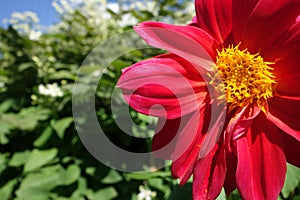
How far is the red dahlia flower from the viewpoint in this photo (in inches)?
16.8

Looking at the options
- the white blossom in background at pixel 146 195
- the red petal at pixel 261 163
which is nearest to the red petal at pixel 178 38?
the red petal at pixel 261 163

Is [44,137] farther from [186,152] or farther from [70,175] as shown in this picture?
[186,152]

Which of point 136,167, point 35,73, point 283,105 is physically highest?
point 35,73

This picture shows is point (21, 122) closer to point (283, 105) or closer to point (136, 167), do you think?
point (136, 167)

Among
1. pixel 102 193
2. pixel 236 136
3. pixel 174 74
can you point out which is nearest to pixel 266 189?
pixel 236 136

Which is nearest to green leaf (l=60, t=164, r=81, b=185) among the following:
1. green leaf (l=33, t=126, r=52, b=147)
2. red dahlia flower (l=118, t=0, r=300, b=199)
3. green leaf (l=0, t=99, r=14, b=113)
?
green leaf (l=33, t=126, r=52, b=147)

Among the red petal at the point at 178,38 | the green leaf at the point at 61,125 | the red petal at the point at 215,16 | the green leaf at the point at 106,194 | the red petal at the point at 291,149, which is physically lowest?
the green leaf at the point at 106,194

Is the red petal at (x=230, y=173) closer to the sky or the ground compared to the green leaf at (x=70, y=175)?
closer to the sky

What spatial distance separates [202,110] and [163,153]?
7 cm

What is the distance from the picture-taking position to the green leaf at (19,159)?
1.40m

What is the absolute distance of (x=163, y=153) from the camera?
44 centimetres

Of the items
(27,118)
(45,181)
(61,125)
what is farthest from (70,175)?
(27,118)

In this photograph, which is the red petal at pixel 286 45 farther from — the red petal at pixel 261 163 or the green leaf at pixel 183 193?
the green leaf at pixel 183 193

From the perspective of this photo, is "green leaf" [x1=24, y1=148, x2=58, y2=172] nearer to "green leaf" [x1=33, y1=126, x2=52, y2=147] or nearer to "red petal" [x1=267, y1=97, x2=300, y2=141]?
"green leaf" [x1=33, y1=126, x2=52, y2=147]
